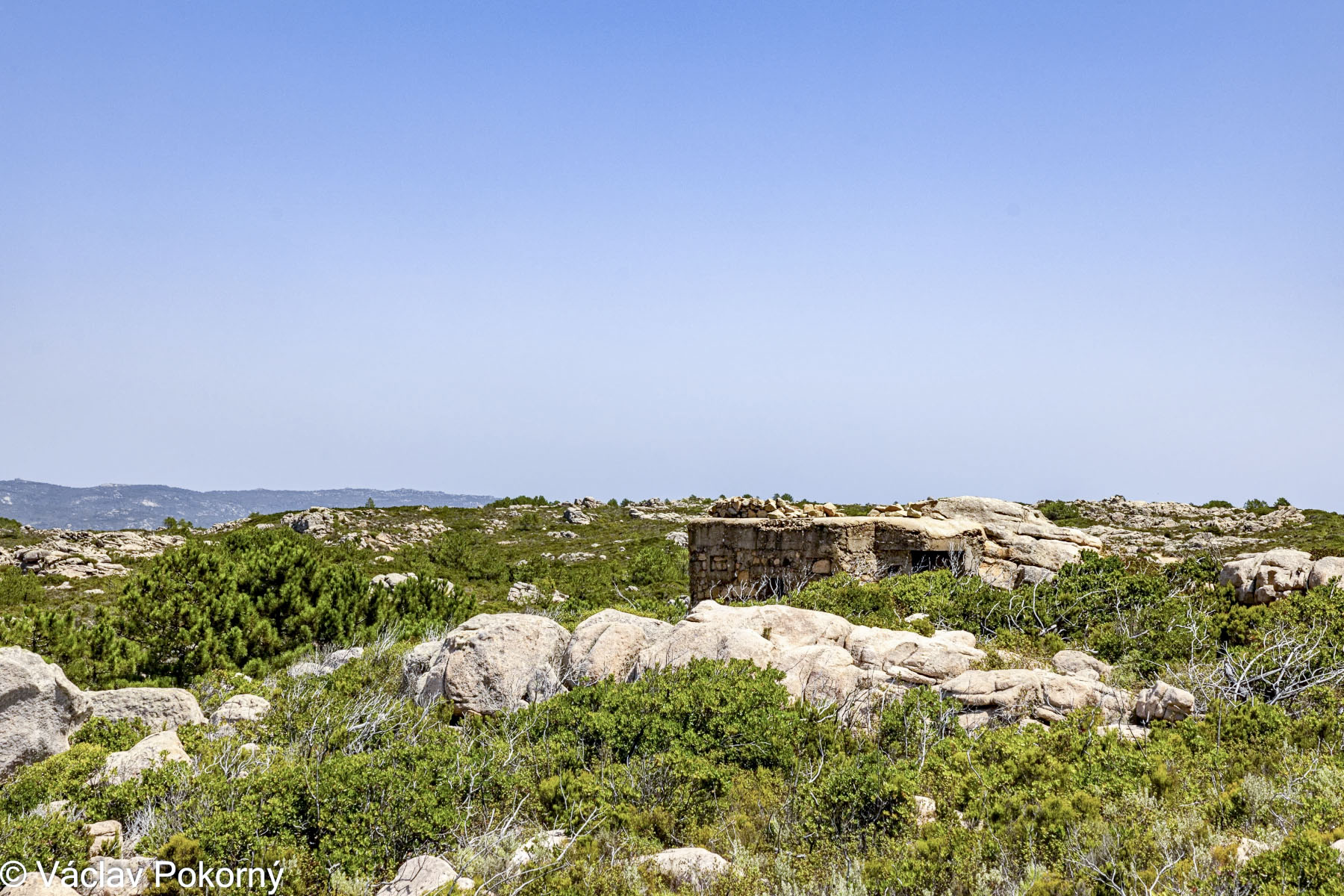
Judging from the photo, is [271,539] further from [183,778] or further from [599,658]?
[183,778]

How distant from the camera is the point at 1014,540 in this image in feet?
57.9

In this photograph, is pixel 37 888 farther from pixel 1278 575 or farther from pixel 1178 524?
pixel 1178 524

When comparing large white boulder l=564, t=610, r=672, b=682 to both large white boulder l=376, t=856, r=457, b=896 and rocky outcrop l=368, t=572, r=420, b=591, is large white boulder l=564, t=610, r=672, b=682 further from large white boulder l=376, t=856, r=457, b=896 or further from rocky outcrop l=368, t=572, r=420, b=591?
rocky outcrop l=368, t=572, r=420, b=591

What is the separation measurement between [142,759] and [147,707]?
7.79 ft

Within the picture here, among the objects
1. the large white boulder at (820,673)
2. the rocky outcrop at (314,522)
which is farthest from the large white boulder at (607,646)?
the rocky outcrop at (314,522)

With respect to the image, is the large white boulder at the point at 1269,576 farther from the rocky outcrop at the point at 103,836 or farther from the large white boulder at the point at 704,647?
the rocky outcrop at the point at 103,836

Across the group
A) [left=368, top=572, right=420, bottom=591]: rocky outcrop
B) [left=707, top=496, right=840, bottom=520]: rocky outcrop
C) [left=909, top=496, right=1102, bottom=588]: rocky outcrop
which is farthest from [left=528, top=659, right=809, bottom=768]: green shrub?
[left=368, top=572, right=420, bottom=591]: rocky outcrop

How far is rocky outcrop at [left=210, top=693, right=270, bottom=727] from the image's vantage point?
902 cm

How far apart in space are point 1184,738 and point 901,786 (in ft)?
8.81

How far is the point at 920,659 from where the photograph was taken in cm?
907

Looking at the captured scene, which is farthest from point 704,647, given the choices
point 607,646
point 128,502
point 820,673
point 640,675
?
point 128,502

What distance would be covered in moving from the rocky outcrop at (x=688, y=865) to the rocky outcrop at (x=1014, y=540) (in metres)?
11.4

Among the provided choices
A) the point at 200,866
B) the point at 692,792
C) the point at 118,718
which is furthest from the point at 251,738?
the point at 692,792

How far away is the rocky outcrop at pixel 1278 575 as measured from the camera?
1240cm
